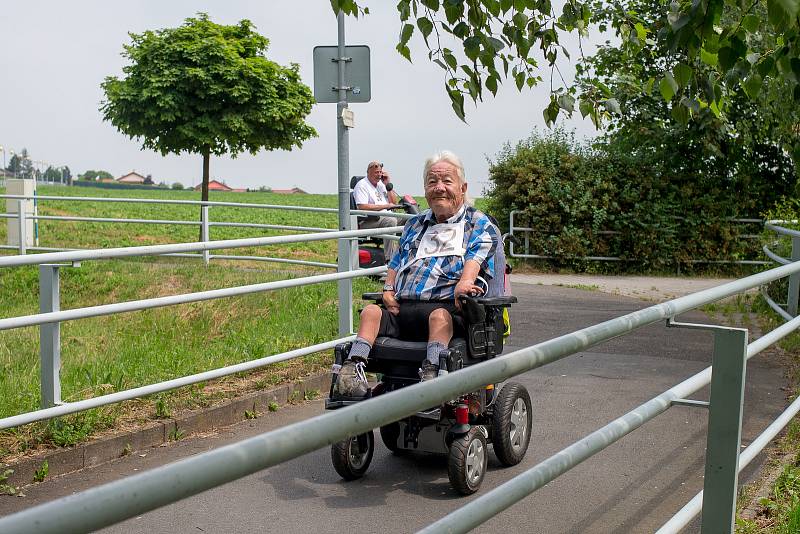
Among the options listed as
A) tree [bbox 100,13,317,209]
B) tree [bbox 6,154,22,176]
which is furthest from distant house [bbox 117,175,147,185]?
tree [bbox 100,13,317,209]

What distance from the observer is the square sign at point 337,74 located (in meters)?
10.8

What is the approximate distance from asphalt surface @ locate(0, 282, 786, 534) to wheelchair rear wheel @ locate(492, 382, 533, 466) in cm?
9

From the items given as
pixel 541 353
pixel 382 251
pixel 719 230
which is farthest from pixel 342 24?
pixel 719 230

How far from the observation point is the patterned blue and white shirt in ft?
19.0

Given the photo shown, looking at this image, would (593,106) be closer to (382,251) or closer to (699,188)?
(382,251)

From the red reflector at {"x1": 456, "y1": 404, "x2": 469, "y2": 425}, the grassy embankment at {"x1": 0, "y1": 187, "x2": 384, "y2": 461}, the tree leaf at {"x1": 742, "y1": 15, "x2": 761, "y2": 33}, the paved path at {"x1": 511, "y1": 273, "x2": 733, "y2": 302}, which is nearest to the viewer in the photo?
the tree leaf at {"x1": 742, "y1": 15, "x2": 761, "y2": 33}

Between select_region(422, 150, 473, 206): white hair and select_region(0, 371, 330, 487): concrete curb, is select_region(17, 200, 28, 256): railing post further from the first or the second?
select_region(422, 150, 473, 206): white hair

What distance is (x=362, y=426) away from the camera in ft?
5.23

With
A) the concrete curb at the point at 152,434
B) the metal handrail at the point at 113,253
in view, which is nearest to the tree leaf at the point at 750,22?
the metal handrail at the point at 113,253

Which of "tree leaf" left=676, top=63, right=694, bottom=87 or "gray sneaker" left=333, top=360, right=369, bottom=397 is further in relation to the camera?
"gray sneaker" left=333, top=360, right=369, bottom=397

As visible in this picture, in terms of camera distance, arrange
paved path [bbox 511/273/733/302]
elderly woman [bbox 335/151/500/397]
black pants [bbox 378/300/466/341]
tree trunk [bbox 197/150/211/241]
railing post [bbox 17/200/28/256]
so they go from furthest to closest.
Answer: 1. tree trunk [bbox 197/150/211/241]
2. railing post [bbox 17/200/28/256]
3. paved path [bbox 511/273/733/302]
4. black pants [bbox 378/300/466/341]
5. elderly woman [bbox 335/151/500/397]

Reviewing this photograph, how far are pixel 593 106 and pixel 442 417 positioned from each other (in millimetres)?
2042

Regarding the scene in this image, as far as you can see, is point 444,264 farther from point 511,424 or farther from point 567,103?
point 567,103

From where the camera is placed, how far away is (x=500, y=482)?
17.8ft
